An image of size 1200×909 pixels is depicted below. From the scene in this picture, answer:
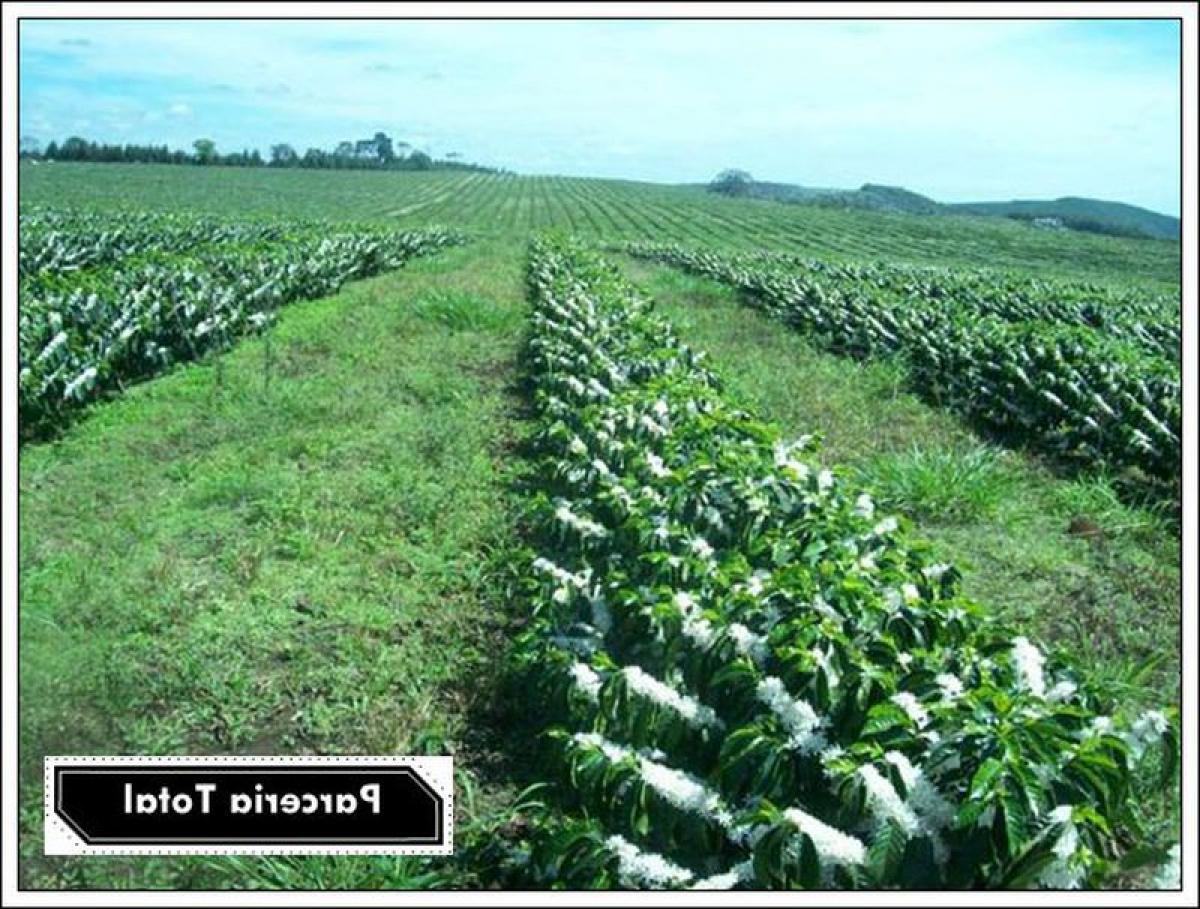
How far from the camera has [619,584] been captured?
373cm

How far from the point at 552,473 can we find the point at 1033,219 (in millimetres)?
61259

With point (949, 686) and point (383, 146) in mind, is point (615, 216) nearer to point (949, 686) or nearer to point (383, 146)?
point (383, 146)

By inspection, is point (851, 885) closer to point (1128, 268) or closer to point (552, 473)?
point (552, 473)

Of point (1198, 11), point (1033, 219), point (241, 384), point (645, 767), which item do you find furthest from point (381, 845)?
point (1033, 219)

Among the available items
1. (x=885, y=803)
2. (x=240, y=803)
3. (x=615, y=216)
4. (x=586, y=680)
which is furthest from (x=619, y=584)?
(x=615, y=216)

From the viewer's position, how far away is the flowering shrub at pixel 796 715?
2469mm

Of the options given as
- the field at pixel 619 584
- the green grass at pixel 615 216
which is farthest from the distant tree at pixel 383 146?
the green grass at pixel 615 216

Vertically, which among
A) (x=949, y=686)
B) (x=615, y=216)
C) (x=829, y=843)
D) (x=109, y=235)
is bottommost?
(x=829, y=843)

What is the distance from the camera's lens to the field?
8.81ft

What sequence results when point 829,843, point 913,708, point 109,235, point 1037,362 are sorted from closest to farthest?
point 829,843, point 913,708, point 1037,362, point 109,235

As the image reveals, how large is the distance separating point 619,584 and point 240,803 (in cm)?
153

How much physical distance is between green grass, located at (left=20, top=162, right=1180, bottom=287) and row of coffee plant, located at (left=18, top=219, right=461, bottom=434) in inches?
905

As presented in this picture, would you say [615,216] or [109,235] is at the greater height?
[615,216]

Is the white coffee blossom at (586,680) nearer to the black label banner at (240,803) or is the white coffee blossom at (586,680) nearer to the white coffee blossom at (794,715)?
the white coffee blossom at (794,715)
